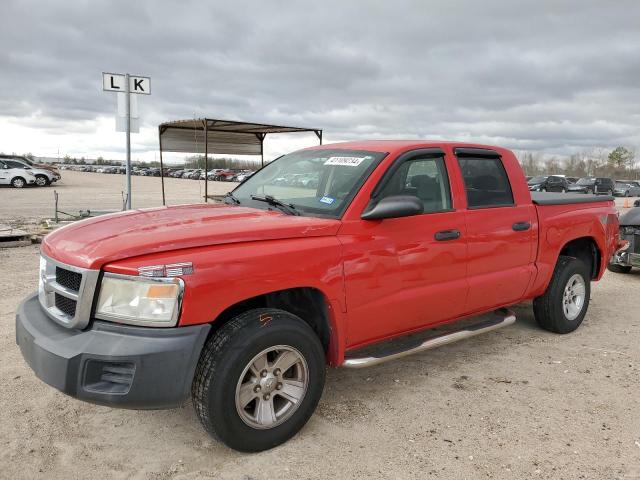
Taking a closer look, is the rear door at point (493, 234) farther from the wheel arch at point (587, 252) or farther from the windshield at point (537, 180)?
the windshield at point (537, 180)

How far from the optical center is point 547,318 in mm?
5109

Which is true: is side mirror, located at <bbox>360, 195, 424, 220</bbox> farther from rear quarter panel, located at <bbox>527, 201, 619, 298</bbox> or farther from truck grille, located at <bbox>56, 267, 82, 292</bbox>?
rear quarter panel, located at <bbox>527, 201, 619, 298</bbox>

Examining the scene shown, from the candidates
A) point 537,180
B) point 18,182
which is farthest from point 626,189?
point 18,182

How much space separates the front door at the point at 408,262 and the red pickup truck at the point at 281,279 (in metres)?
0.01

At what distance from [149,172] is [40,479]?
7589cm

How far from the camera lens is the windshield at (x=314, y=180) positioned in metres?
3.55

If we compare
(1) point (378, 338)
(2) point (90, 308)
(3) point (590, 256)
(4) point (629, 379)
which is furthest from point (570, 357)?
(2) point (90, 308)

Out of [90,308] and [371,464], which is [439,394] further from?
[90,308]

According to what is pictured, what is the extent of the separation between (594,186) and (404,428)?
122ft

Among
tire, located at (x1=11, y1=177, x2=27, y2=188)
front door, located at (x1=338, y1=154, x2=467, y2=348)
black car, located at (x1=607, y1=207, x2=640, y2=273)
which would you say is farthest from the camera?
tire, located at (x1=11, y1=177, x2=27, y2=188)

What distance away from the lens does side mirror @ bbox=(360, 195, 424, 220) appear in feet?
10.8

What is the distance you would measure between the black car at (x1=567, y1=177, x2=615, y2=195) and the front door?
114 ft

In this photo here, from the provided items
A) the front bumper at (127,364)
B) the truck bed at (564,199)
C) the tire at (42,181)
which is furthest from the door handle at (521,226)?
the tire at (42,181)

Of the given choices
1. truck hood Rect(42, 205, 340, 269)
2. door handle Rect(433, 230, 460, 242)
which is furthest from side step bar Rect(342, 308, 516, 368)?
truck hood Rect(42, 205, 340, 269)
